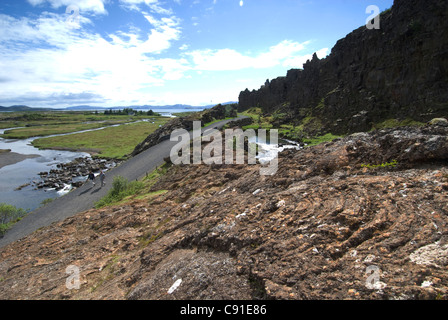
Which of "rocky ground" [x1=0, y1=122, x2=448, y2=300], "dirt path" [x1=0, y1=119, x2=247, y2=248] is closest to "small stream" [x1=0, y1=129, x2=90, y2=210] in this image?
"dirt path" [x1=0, y1=119, x2=247, y2=248]

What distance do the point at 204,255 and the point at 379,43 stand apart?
6632 cm

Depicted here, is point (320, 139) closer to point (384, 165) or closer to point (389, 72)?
point (389, 72)

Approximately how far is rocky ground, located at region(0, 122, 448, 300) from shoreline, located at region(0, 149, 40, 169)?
61718 millimetres

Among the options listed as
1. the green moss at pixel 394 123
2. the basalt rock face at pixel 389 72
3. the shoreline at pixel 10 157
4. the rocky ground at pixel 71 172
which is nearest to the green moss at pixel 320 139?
the basalt rock face at pixel 389 72

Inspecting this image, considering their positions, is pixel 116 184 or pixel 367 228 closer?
pixel 367 228

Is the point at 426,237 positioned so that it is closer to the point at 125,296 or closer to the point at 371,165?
the point at 371,165

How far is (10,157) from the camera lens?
63.2m

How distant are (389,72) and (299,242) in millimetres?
60345

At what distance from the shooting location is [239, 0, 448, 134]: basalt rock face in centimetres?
4297

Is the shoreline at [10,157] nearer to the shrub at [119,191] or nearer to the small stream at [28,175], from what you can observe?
the small stream at [28,175]

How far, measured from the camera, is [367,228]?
6004 millimetres

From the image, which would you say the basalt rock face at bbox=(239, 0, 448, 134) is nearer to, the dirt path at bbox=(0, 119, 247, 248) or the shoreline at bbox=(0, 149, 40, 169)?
the dirt path at bbox=(0, 119, 247, 248)

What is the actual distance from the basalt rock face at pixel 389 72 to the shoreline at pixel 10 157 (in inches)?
3143
